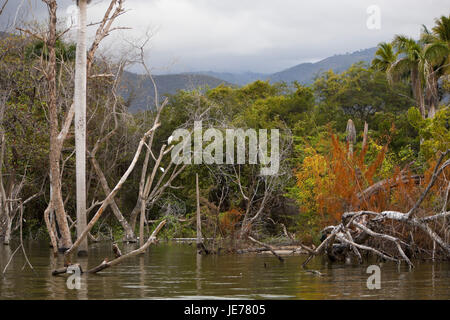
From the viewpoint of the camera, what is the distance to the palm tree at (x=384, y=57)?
3391cm

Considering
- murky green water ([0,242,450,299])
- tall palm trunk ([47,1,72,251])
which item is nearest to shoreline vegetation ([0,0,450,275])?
tall palm trunk ([47,1,72,251])

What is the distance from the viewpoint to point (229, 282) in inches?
479

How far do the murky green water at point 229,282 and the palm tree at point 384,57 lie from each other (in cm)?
1958

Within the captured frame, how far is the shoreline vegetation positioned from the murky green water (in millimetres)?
827

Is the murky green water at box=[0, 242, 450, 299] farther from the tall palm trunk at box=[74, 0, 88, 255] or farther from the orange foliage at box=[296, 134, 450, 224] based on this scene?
the tall palm trunk at box=[74, 0, 88, 255]

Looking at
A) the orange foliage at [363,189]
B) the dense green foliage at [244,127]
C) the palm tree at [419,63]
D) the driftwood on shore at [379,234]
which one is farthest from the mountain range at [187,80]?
the driftwood on shore at [379,234]

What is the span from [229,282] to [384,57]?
81.3ft

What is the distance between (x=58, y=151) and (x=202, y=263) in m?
7.15

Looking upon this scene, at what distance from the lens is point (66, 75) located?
28.7 m

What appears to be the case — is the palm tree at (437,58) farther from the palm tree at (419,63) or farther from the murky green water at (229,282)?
the murky green water at (229,282)

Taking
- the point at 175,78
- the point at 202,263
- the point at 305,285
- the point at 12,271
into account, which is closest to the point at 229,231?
the point at 202,263

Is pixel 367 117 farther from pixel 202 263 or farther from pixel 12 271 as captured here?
pixel 12 271

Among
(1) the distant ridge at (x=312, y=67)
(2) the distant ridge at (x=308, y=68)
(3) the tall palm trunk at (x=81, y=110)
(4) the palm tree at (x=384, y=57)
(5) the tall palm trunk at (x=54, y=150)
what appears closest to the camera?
(3) the tall palm trunk at (x=81, y=110)

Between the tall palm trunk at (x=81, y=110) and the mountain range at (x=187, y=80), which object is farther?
the mountain range at (x=187, y=80)
